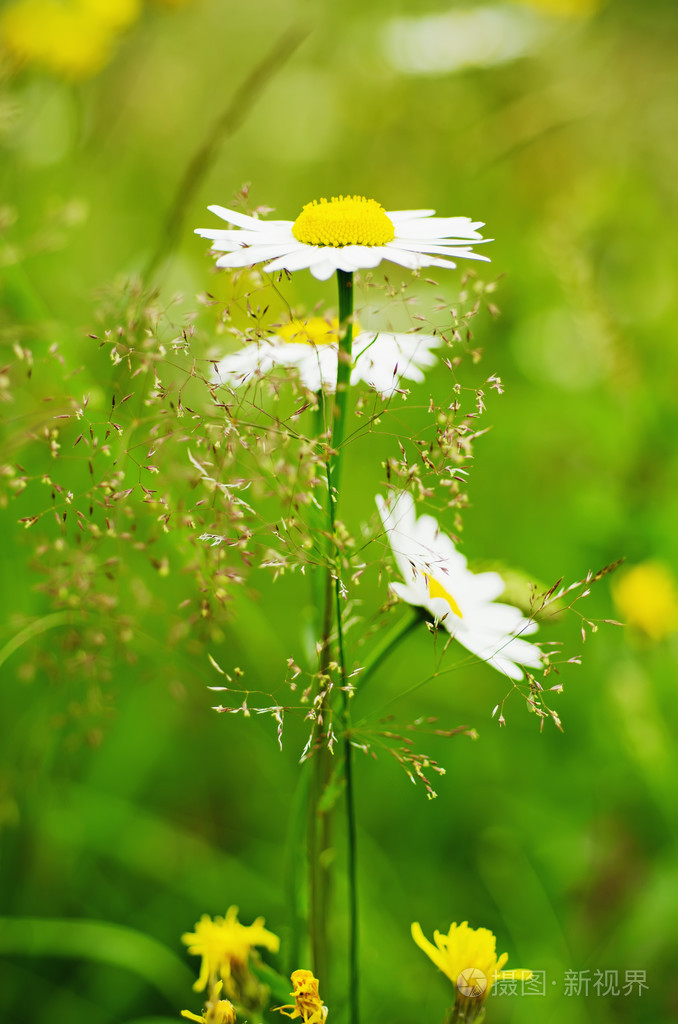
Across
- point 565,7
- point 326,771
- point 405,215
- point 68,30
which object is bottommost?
point 326,771

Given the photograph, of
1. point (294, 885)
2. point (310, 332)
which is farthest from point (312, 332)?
point (294, 885)

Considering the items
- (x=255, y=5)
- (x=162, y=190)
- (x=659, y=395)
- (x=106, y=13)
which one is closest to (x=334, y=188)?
(x=162, y=190)

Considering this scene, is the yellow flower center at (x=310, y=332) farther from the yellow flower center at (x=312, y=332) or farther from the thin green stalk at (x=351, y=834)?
the thin green stalk at (x=351, y=834)

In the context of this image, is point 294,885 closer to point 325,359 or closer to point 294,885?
point 294,885

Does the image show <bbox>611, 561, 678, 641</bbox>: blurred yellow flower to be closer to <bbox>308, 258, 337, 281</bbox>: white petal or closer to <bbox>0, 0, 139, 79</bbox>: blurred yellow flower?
<bbox>308, 258, 337, 281</bbox>: white petal

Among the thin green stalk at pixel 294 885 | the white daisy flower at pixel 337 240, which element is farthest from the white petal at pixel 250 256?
the thin green stalk at pixel 294 885

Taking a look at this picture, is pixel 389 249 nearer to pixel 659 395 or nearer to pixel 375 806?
pixel 375 806
